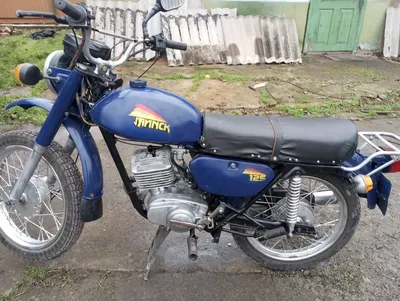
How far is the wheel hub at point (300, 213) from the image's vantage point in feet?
7.45

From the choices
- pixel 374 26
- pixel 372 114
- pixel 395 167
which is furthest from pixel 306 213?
pixel 374 26

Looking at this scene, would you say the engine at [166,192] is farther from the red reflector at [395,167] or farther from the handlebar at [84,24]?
the red reflector at [395,167]

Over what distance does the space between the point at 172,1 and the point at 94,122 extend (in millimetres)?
727

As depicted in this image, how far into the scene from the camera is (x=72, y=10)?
5.26 feet

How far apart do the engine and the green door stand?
6.26 metres

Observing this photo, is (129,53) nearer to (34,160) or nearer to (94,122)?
(94,122)

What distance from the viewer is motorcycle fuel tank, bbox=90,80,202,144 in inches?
73.0

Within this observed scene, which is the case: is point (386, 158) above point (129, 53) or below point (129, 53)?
below

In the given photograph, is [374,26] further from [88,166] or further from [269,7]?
[88,166]

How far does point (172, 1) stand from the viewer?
1.84 meters

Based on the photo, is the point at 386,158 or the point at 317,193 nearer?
the point at 386,158

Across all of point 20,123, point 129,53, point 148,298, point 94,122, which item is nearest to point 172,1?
point 129,53

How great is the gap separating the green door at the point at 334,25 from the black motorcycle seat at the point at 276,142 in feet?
19.9

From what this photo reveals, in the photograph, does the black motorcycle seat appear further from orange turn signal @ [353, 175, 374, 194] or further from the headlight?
the headlight
